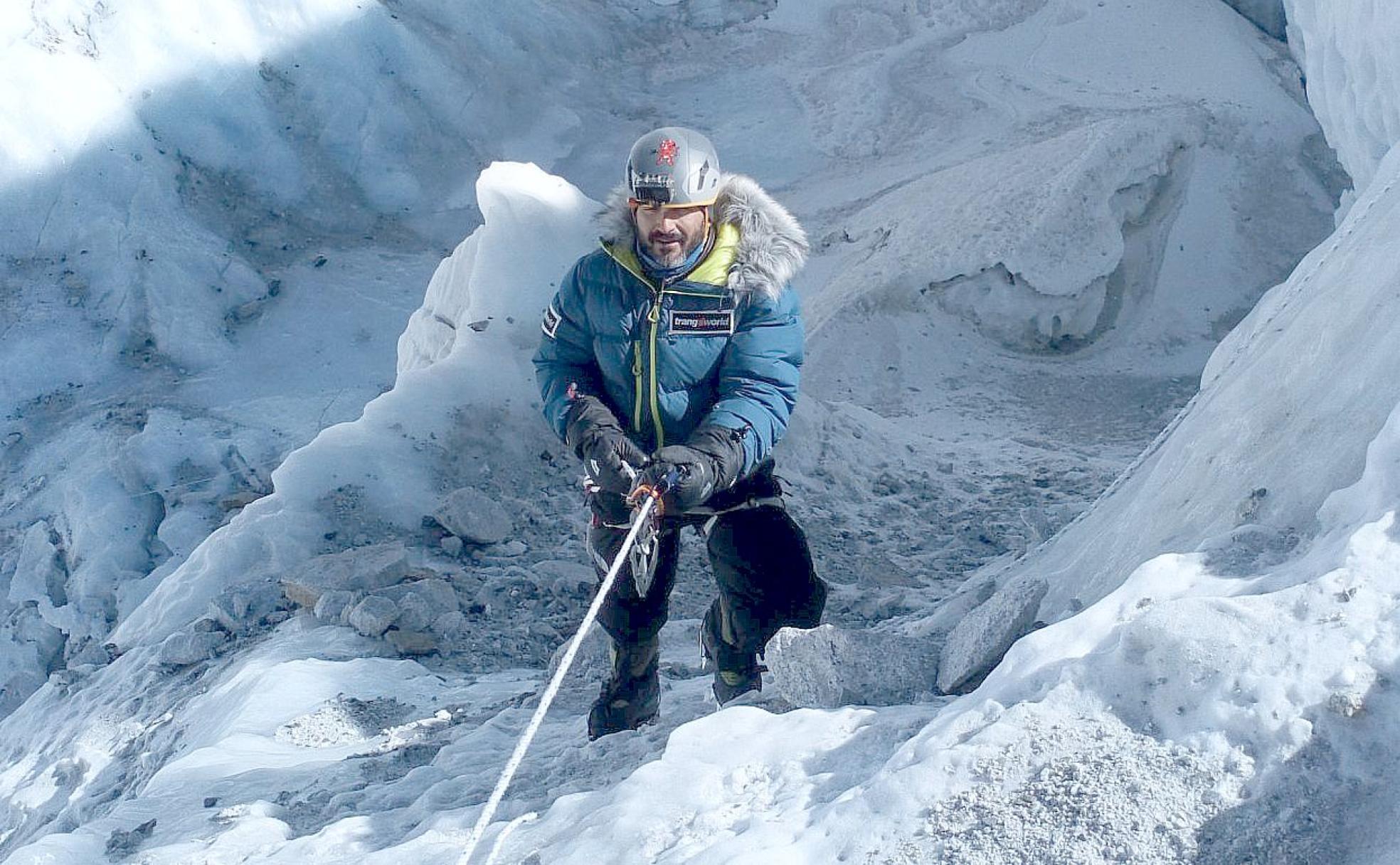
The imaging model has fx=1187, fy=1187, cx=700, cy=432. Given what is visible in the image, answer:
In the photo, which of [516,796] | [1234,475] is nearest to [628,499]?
[516,796]

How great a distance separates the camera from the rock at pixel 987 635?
9.15 feet

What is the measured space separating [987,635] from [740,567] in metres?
0.77

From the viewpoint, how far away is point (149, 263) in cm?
989

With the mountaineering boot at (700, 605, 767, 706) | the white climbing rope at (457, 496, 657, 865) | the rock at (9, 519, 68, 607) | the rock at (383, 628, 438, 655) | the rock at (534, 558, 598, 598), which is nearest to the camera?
the white climbing rope at (457, 496, 657, 865)

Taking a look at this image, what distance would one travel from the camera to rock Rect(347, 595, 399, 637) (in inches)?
179

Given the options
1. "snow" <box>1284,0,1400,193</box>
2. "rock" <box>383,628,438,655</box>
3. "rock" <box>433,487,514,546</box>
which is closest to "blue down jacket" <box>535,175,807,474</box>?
"rock" <box>383,628,438,655</box>

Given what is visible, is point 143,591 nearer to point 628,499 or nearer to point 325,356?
point 325,356

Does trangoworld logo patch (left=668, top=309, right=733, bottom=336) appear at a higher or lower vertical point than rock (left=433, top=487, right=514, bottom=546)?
higher

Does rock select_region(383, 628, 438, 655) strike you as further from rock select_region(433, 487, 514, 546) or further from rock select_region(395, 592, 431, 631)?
rock select_region(433, 487, 514, 546)

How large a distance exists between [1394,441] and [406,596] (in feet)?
11.9

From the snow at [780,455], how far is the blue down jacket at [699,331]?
25.5 inches

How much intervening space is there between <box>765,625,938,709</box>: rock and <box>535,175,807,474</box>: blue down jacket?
472mm

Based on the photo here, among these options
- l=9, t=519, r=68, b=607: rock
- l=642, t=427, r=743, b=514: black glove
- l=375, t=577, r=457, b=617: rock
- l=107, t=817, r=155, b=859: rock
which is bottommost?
l=9, t=519, r=68, b=607: rock

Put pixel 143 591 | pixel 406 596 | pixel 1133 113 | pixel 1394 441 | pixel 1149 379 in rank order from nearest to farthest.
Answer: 1. pixel 1394 441
2. pixel 406 596
3. pixel 143 591
4. pixel 1149 379
5. pixel 1133 113
